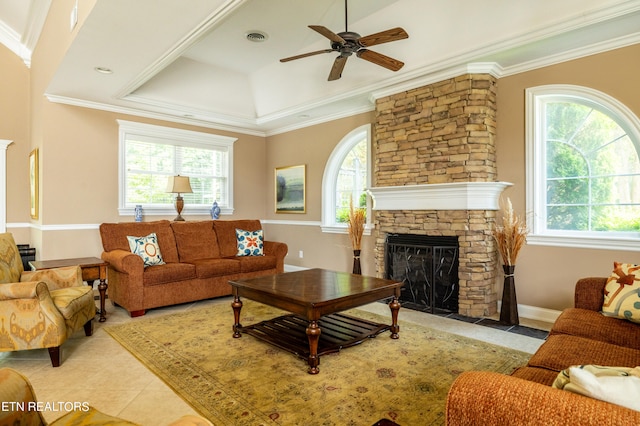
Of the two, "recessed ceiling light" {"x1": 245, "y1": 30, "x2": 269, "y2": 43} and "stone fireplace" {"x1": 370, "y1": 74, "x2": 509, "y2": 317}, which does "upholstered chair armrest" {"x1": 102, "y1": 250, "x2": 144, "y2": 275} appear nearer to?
"stone fireplace" {"x1": 370, "y1": 74, "x2": 509, "y2": 317}

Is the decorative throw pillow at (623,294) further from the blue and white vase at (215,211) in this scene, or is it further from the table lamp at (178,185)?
the blue and white vase at (215,211)

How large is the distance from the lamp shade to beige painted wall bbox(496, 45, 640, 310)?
424cm

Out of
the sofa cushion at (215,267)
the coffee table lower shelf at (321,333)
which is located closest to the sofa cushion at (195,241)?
the sofa cushion at (215,267)

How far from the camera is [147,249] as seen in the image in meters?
4.52

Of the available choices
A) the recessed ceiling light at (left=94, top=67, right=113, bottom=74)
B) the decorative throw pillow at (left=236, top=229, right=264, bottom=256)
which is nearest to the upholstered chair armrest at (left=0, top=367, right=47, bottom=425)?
the recessed ceiling light at (left=94, top=67, right=113, bottom=74)

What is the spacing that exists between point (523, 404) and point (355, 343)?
207 cm

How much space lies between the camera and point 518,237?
382cm

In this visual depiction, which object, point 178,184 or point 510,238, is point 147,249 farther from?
point 510,238

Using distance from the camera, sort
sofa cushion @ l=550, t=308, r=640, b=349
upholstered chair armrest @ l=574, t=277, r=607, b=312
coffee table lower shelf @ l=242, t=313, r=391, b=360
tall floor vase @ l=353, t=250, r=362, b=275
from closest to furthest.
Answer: sofa cushion @ l=550, t=308, r=640, b=349, upholstered chair armrest @ l=574, t=277, r=607, b=312, coffee table lower shelf @ l=242, t=313, r=391, b=360, tall floor vase @ l=353, t=250, r=362, b=275

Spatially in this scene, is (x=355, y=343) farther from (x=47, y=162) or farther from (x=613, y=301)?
(x=47, y=162)

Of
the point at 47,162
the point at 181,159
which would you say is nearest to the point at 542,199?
the point at 181,159

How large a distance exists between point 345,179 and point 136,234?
3161mm

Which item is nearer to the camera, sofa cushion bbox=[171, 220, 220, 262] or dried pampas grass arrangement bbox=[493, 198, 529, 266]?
dried pampas grass arrangement bbox=[493, 198, 529, 266]

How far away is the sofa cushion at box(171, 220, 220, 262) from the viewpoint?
510 cm
